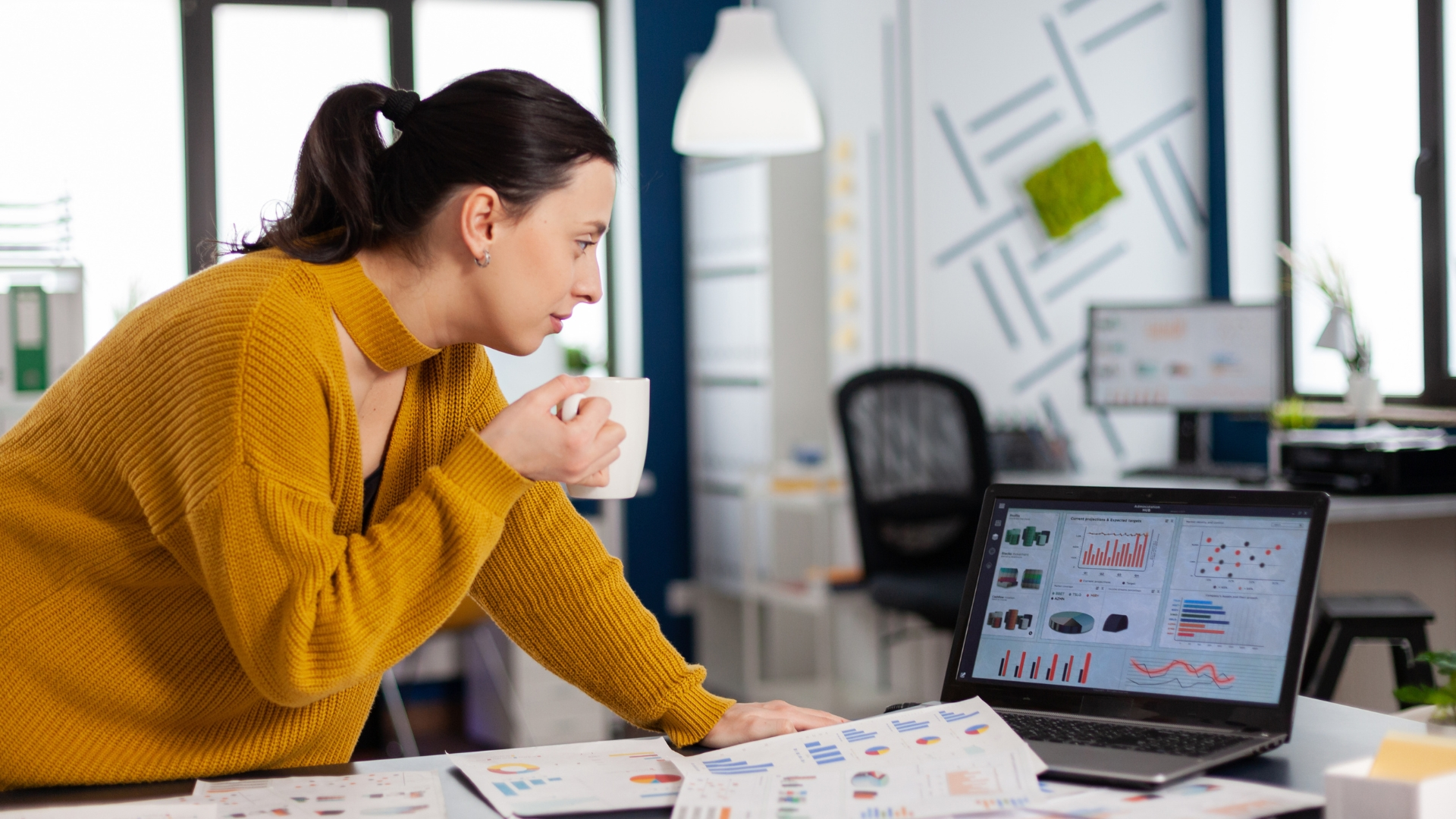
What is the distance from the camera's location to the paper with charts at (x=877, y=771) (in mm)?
966

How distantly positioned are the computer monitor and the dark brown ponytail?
3135 millimetres

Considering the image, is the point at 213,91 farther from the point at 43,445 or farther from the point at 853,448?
the point at 43,445

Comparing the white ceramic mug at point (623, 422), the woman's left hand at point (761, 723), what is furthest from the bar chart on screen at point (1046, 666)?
the white ceramic mug at point (623, 422)

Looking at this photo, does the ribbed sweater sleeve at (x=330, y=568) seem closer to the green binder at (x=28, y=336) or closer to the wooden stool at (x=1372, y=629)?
the wooden stool at (x=1372, y=629)

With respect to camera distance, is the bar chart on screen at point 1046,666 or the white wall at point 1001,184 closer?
the bar chart on screen at point 1046,666

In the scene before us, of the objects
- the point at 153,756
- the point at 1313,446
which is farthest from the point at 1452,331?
the point at 153,756

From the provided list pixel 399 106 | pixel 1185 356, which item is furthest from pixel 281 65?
pixel 399 106

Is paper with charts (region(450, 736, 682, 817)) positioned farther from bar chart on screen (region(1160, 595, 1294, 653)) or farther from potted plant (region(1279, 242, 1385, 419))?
potted plant (region(1279, 242, 1385, 419))

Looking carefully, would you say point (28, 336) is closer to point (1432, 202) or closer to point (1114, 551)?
point (1114, 551)

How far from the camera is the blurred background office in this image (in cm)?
403

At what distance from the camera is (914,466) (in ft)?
12.6

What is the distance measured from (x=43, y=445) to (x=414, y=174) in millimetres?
387

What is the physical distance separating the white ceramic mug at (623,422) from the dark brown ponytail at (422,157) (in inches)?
6.8

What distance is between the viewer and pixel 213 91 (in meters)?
4.52
